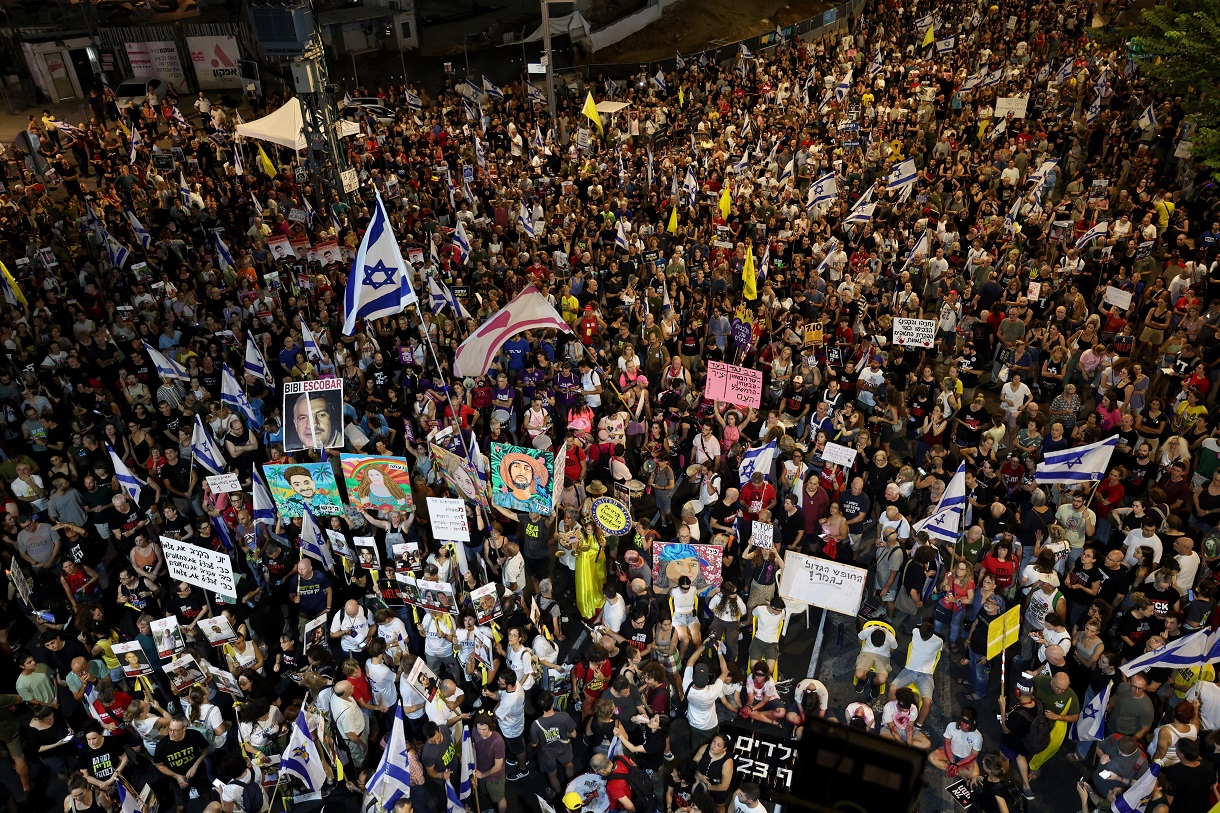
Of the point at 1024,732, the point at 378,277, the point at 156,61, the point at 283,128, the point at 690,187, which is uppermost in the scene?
the point at 378,277

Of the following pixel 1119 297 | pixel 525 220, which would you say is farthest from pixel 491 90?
pixel 1119 297

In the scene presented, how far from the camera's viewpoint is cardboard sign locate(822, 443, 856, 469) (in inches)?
450

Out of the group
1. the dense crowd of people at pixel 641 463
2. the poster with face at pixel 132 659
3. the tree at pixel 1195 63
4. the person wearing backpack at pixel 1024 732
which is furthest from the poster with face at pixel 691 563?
the tree at pixel 1195 63

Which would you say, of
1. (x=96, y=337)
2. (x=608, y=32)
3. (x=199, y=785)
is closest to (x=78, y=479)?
(x=96, y=337)

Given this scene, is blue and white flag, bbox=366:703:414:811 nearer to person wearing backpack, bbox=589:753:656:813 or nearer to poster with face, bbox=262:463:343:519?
person wearing backpack, bbox=589:753:656:813

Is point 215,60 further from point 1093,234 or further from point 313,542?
point 1093,234

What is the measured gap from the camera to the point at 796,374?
13531 millimetres

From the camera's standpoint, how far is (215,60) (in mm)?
37719

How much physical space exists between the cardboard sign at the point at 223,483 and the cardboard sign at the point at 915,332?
9.68 metres

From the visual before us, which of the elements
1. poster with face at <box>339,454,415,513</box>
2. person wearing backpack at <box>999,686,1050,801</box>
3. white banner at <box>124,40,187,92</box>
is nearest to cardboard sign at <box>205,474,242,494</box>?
poster with face at <box>339,454,415,513</box>

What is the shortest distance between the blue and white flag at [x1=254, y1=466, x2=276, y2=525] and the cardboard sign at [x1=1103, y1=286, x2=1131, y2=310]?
514 inches

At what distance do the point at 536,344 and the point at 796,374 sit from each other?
14.1 feet

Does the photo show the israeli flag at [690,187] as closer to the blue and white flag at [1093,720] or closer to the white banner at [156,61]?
the blue and white flag at [1093,720]

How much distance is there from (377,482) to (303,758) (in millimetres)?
3411
